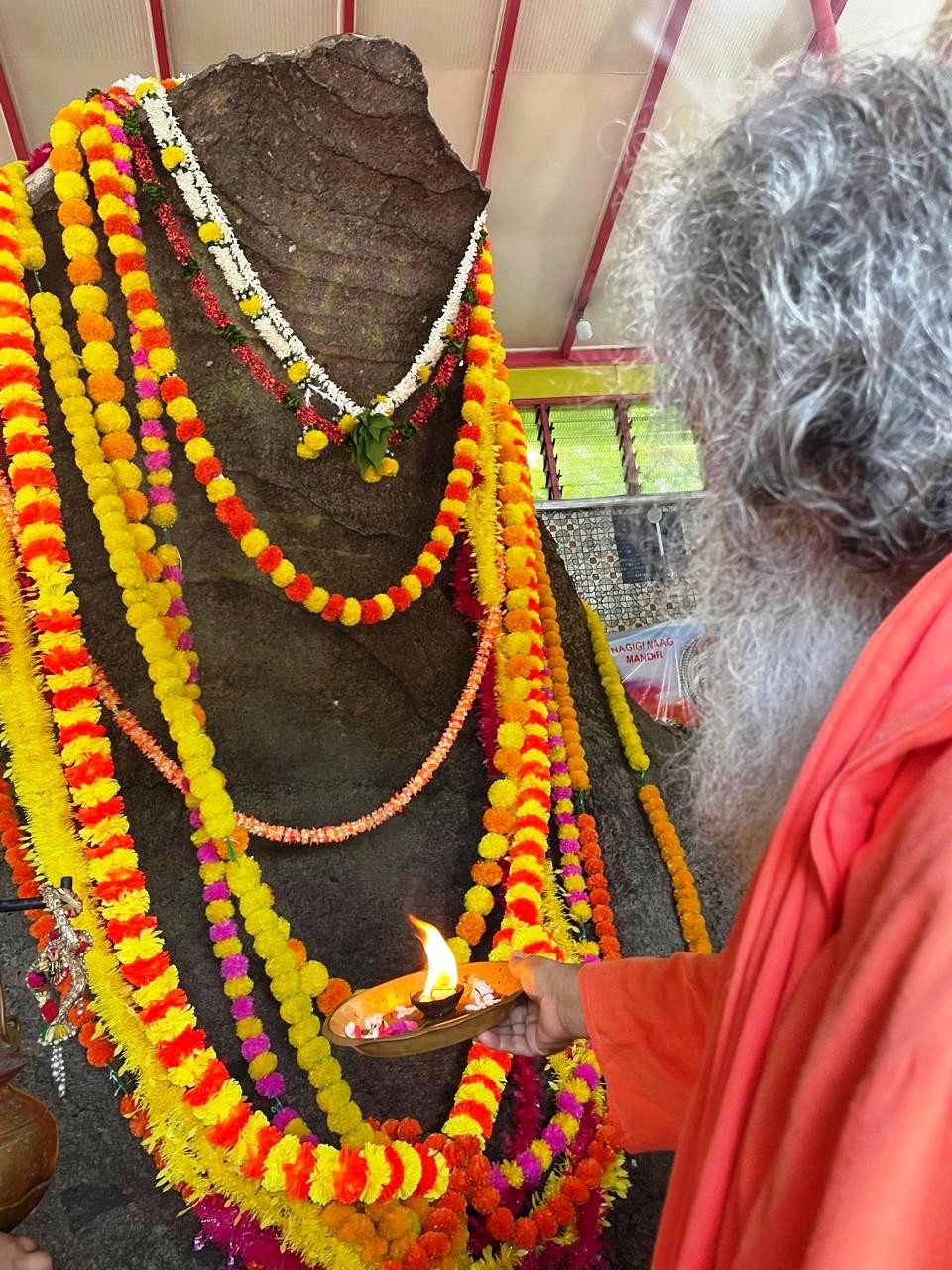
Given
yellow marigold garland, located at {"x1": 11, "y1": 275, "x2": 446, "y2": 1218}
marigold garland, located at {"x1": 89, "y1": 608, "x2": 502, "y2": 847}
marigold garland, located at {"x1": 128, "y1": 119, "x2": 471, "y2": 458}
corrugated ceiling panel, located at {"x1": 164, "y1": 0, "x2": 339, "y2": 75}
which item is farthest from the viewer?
corrugated ceiling panel, located at {"x1": 164, "y1": 0, "x2": 339, "y2": 75}

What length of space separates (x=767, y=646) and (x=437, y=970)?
0.57 meters

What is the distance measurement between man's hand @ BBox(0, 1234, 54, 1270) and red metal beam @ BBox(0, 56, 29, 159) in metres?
7.64

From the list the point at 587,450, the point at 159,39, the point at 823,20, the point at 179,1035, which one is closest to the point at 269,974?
the point at 179,1035

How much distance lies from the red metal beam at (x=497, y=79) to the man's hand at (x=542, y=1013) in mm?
6454

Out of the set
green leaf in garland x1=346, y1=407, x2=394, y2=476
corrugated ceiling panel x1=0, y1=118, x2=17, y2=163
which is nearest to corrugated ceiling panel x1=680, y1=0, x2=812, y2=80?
corrugated ceiling panel x1=0, y1=118, x2=17, y2=163

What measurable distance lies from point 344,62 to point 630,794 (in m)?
2.29

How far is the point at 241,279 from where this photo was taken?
2.50m

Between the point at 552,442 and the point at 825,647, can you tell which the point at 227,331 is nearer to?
the point at 825,647

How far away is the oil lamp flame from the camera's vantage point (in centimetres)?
117

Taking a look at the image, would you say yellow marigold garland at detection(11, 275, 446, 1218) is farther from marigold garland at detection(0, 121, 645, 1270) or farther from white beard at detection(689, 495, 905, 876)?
white beard at detection(689, 495, 905, 876)

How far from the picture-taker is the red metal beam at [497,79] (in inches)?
268

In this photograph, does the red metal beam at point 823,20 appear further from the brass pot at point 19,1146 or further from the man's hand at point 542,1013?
the brass pot at point 19,1146

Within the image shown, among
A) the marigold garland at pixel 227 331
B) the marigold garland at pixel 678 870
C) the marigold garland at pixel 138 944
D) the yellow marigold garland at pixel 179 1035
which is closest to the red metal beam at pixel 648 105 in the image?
the marigold garland at pixel 227 331

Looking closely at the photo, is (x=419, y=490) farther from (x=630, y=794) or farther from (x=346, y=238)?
(x=630, y=794)
